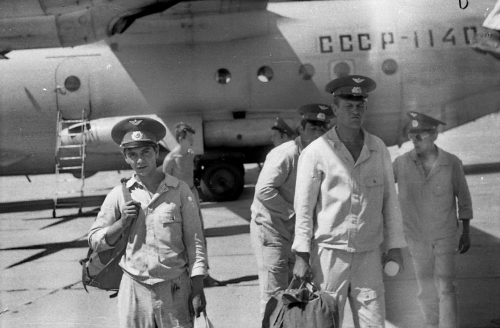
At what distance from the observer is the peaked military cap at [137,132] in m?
3.59

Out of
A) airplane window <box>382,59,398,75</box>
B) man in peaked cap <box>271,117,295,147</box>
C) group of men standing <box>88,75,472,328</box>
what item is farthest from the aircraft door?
group of men standing <box>88,75,472,328</box>

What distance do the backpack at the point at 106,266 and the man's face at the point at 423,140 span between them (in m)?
2.31

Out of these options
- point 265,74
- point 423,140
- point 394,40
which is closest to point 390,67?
point 394,40

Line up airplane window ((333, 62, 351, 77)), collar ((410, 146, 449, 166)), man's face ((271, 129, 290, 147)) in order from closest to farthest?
collar ((410, 146, 449, 166)), man's face ((271, 129, 290, 147)), airplane window ((333, 62, 351, 77))

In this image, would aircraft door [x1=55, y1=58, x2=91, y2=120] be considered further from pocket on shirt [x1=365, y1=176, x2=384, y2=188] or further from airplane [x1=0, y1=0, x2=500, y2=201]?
pocket on shirt [x1=365, y1=176, x2=384, y2=188]

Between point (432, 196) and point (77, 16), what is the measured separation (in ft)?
22.7

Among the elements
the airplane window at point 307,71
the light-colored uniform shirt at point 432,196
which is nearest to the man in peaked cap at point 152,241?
the light-colored uniform shirt at point 432,196

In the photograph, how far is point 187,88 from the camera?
1163 centimetres

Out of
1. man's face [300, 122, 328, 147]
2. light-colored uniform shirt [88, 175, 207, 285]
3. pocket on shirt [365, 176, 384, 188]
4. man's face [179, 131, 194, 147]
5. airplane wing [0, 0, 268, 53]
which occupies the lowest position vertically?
light-colored uniform shirt [88, 175, 207, 285]

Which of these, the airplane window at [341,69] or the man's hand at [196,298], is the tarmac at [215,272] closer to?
the man's hand at [196,298]

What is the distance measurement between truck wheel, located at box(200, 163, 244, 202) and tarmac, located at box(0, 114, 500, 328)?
0.21 m

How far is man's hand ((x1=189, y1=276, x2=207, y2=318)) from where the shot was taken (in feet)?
11.3

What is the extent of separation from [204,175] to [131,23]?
3.22 meters

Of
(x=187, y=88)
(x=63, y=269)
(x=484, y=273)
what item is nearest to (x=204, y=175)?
(x=187, y=88)
